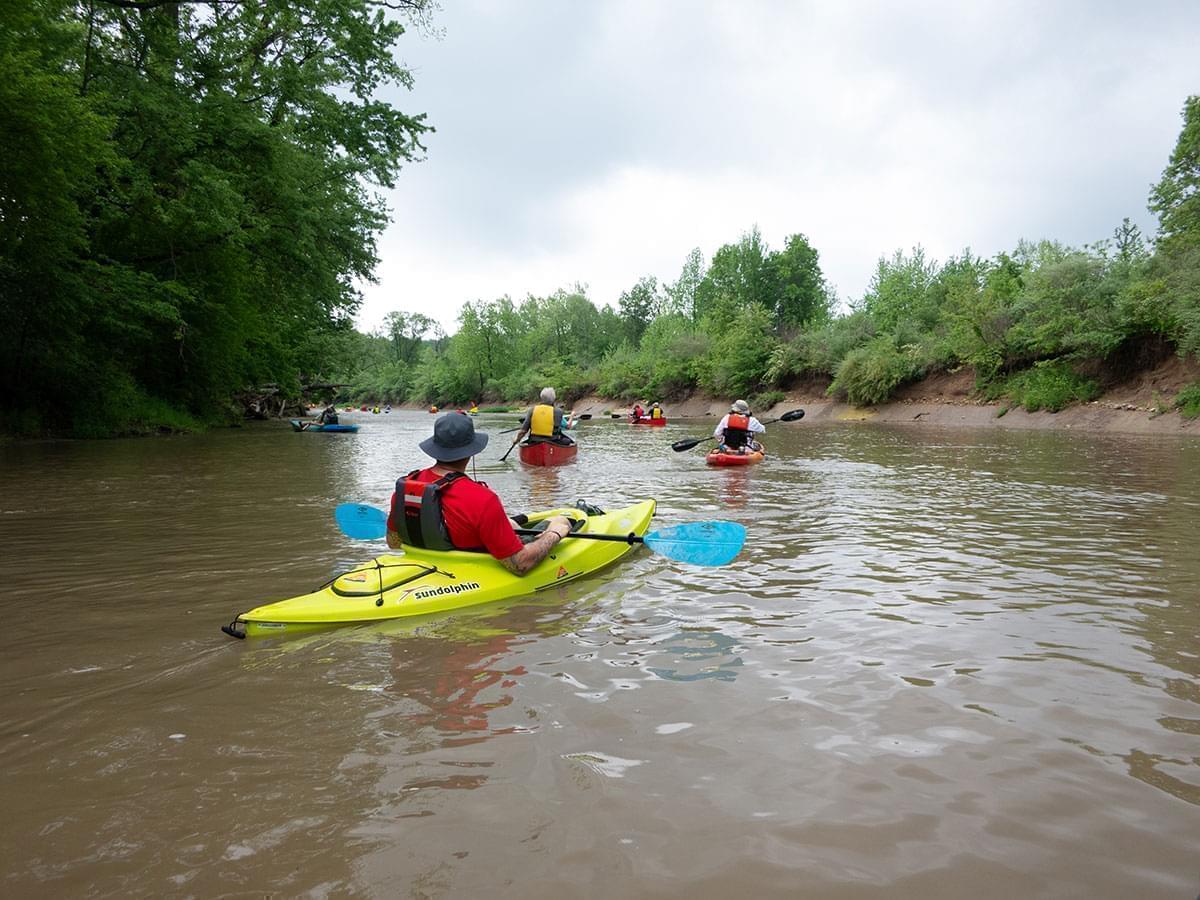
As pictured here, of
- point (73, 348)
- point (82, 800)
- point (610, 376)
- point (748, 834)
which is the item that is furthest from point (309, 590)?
point (610, 376)


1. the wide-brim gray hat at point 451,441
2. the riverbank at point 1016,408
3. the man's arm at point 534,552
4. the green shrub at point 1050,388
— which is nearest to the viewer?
the wide-brim gray hat at point 451,441

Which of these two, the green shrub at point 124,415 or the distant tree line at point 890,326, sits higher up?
the distant tree line at point 890,326

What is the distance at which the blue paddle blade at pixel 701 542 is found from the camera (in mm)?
5027

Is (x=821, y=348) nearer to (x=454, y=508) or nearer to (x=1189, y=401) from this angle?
(x=1189, y=401)

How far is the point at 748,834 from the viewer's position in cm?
217

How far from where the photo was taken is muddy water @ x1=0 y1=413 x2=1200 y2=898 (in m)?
2.04

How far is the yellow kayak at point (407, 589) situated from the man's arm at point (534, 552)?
8 centimetres

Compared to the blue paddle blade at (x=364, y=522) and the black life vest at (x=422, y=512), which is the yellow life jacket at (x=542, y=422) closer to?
the blue paddle blade at (x=364, y=522)

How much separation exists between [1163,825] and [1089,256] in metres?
26.4

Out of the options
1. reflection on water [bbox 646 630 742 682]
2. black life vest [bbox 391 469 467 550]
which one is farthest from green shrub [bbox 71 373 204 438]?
reflection on water [bbox 646 630 742 682]

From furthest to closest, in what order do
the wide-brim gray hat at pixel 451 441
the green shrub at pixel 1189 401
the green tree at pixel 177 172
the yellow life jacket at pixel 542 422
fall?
the green shrub at pixel 1189 401
the yellow life jacket at pixel 542 422
the green tree at pixel 177 172
the wide-brim gray hat at pixel 451 441

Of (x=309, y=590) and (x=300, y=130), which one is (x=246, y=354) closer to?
(x=300, y=130)

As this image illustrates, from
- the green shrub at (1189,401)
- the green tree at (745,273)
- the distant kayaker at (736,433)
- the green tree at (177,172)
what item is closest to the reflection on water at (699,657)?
the distant kayaker at (736,433)

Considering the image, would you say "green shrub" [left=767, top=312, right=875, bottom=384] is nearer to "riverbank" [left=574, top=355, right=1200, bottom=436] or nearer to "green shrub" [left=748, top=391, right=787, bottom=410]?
"riverbank" [left=574, top=355, right=1200, bottom=436]
